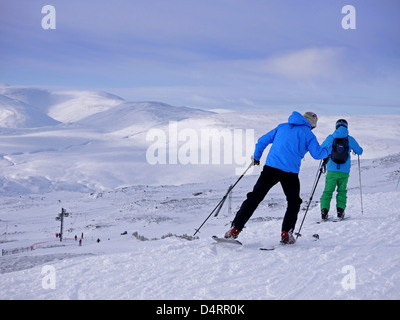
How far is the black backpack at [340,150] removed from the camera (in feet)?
30.0

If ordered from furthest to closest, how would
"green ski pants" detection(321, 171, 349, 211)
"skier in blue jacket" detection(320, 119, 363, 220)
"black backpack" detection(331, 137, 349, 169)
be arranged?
"green ski pants" detection(321, 171, 349, 211), "skier in blue jacket" detection(320, 119, 363, 220), "black backpack" detection(331, 137, 349, 169)

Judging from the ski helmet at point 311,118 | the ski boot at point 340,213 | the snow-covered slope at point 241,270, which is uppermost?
the ski helmet at point 311,118

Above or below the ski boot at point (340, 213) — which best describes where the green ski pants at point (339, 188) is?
above

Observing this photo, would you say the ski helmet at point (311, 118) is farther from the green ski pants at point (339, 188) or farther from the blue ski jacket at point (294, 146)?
the green ski pants at point (339, 188)

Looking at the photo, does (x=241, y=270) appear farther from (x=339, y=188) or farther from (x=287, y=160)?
(x=339, y=188)

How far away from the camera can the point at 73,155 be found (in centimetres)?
16562

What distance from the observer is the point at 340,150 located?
918 cm

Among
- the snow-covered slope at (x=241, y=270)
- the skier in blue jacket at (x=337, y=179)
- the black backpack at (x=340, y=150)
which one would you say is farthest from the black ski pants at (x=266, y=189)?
the skier in blue jacket at (x=337, y=179)

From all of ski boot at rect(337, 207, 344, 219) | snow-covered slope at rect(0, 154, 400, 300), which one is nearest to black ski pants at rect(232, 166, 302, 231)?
snow-covered slope at rect(0, 154, 400, 300)

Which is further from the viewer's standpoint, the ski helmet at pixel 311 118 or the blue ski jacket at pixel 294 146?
the ski helmet at pixel 311 118

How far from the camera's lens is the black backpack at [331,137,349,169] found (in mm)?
9156

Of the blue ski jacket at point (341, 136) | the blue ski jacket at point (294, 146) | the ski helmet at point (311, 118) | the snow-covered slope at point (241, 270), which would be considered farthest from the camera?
the blue ski jacket at point (341, 136)

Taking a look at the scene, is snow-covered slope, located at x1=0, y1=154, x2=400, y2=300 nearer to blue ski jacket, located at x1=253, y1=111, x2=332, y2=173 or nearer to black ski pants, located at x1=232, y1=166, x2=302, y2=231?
black ski pants, located at x1=232, y1=166, x2=302, y2=231
